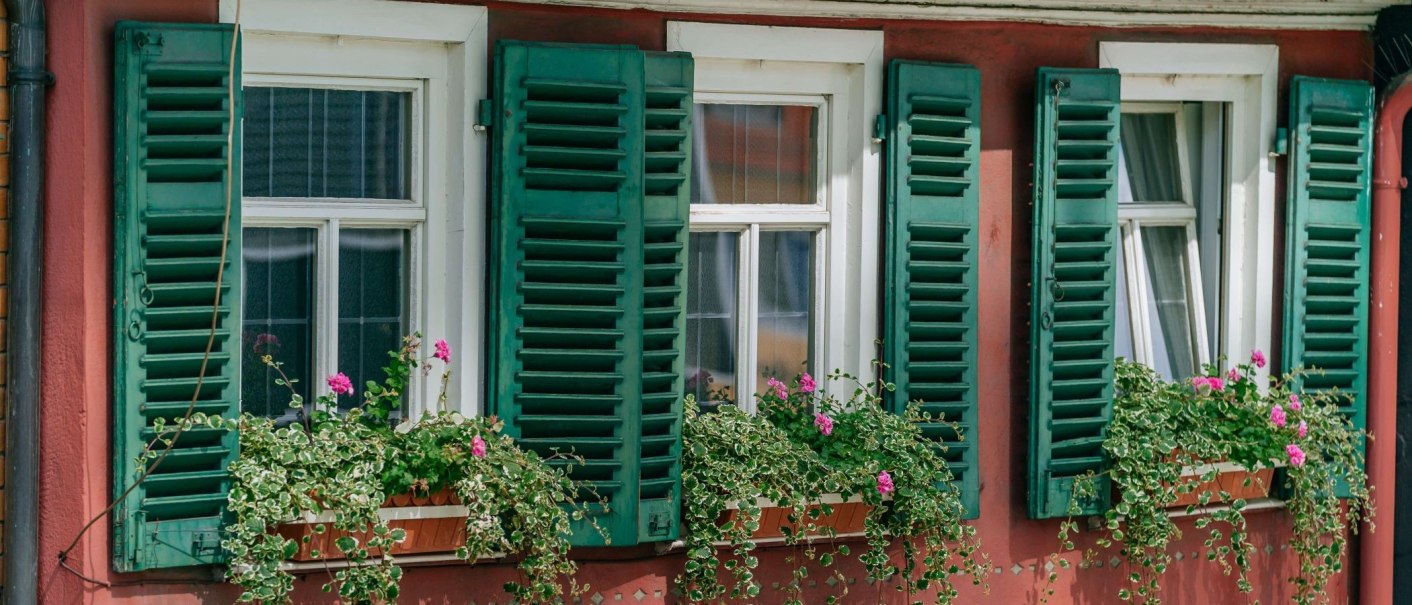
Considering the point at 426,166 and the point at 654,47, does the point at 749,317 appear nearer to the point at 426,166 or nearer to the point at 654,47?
the point at 654,47

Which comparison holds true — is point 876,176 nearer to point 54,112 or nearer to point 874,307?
point 874,307

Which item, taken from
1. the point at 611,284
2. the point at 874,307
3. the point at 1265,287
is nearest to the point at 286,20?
the point at 611,284

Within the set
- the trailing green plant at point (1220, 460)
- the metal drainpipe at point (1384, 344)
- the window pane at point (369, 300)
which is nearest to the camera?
the window pane at point (369, 300)

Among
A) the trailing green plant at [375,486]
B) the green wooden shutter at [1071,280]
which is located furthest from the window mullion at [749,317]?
the green wooden shutter at [1071,280]

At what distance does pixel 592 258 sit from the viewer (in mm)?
6730

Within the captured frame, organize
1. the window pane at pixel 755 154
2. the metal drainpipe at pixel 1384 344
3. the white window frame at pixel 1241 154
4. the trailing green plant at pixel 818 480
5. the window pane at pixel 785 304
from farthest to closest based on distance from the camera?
the metal drainpipe at pixel 1384 344, the white window frame at pixel 1241 154, the window pane at pixel 785 304, the window pane at pixel 755 154, the trailing green plant at pixel 818 480

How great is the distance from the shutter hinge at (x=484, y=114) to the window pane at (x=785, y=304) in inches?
48.4

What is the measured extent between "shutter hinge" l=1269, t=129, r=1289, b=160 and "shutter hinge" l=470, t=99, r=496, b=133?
3.29 meters

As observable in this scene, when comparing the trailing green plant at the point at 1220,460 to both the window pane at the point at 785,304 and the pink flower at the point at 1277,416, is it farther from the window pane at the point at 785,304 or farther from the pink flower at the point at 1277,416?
the window pane at the point at 785,304

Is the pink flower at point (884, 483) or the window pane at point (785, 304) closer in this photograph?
the pink flower at point (884, 483)

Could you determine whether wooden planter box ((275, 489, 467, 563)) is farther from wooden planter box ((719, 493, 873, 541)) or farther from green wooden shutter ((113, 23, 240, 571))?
wooden planter box ((719, 493, 873, 541))

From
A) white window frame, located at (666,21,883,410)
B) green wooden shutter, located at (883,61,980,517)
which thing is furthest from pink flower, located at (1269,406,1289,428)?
white window frame, located at (666,21,883,410)

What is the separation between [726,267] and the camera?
7.34m

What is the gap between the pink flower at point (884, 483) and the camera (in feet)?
22.8
